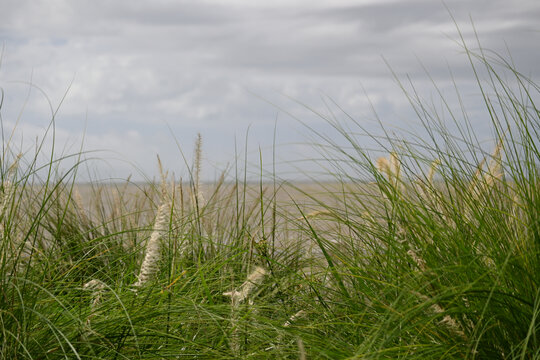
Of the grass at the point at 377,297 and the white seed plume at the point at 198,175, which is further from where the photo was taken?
the white seed plume at the point at 198,175

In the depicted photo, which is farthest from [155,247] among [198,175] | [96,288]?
[198,175]

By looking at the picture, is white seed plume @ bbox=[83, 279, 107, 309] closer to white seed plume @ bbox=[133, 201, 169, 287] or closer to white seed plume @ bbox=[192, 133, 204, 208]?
white seed plume @ bbox=[133, 201, 169, 287]

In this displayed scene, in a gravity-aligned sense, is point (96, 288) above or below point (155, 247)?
below

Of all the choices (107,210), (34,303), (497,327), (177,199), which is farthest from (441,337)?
(107,210)

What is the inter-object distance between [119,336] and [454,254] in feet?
3.37

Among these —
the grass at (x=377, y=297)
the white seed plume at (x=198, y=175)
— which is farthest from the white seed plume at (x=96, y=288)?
the white seed plume at (x=198, y=175)

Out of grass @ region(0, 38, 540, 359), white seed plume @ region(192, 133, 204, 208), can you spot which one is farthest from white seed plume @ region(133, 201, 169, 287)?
white seed plume @ region(192, 133, 204, 208)

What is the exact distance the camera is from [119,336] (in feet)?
6.48

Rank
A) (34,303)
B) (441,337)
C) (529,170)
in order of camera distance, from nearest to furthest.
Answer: (441,337)
(34,303)
(529,170)

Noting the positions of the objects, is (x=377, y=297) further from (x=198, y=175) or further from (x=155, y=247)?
(x=198, y=175)

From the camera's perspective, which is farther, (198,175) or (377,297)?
(198,175)

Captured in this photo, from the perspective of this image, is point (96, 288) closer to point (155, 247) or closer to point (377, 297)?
point (155, 247)

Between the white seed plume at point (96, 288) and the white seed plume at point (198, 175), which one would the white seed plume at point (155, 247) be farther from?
the white seed plume at point (198, 175)

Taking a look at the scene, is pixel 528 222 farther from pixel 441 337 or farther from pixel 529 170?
pixel 441 337
